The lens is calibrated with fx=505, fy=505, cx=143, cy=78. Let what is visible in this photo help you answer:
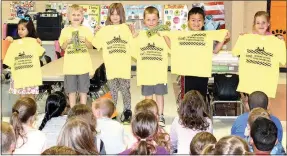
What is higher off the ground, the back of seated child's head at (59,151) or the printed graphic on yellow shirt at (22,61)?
the printed graphic on yellow shirt at (22,61)

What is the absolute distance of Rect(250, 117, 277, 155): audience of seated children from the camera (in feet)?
10.3

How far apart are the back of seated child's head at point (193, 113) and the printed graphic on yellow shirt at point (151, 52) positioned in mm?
1743

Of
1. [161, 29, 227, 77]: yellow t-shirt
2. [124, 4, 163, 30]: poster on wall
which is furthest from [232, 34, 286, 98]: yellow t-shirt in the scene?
[124, 4, 163, 30]: poster on wall

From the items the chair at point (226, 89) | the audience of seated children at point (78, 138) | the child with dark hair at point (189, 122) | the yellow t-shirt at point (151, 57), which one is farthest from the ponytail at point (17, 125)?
the chair at point (226, 89)

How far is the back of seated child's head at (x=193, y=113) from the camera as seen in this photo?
407cm

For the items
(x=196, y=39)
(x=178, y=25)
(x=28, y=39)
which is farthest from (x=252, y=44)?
(x=178, y=25)

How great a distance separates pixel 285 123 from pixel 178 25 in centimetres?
417

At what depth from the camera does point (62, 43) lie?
19.8 ft

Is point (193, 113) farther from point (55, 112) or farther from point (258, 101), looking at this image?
point (55, 112)

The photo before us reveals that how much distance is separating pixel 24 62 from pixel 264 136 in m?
3.68

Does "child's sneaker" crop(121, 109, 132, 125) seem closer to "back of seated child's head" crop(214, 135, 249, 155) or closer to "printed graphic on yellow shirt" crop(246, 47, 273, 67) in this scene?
"printed graphic on yellow shirt" crop(246, 47, 273, 67)

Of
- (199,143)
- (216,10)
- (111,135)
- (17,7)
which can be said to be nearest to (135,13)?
(216,10)

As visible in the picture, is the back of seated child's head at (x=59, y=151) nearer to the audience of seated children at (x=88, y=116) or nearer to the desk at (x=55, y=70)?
the audience of seated children at (x=88, y=116)

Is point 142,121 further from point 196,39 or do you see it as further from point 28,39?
point 28,39
